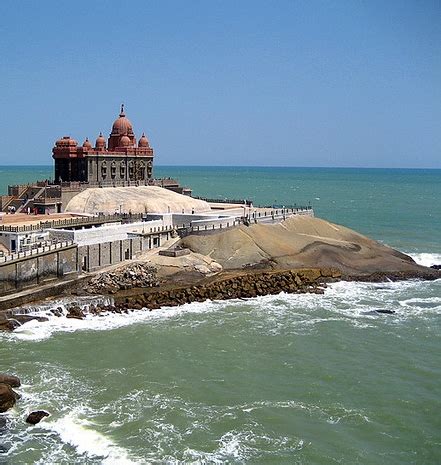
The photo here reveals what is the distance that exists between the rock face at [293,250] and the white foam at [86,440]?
28150mm

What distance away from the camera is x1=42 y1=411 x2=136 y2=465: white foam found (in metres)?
24.6

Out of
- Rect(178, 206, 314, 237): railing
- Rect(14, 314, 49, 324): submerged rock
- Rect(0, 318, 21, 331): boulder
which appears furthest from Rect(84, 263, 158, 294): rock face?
Rect(178, 206, 314, 237): railing

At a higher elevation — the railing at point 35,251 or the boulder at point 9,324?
the railing at point 35,251

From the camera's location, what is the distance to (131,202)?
65.4m

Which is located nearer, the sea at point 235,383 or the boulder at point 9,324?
the sea at point 235,383

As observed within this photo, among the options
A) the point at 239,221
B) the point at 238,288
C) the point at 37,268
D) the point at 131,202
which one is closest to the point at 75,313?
the point at 37,268

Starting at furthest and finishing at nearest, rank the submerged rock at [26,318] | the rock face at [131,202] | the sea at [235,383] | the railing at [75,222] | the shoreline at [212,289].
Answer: the rock face at [131,202] → the railing at [75,222] → the shoreline at [212,289] → the submerged rock at [26,318] → the sea at [235,383]

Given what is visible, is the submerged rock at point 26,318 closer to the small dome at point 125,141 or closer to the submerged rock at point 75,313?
the submerged rock at point 75,313

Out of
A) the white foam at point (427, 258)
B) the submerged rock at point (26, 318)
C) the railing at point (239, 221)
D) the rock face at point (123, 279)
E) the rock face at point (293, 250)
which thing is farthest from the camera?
the white foam at point (427, 258)

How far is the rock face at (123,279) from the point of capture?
47.5 m

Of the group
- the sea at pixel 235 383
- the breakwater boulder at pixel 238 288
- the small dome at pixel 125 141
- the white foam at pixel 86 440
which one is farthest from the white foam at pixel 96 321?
the small dome at pixel 125 141

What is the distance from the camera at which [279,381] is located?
1264 inches

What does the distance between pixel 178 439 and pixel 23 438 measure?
19.0 ft

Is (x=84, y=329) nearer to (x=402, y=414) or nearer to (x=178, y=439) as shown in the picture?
(x=178, y=439)
